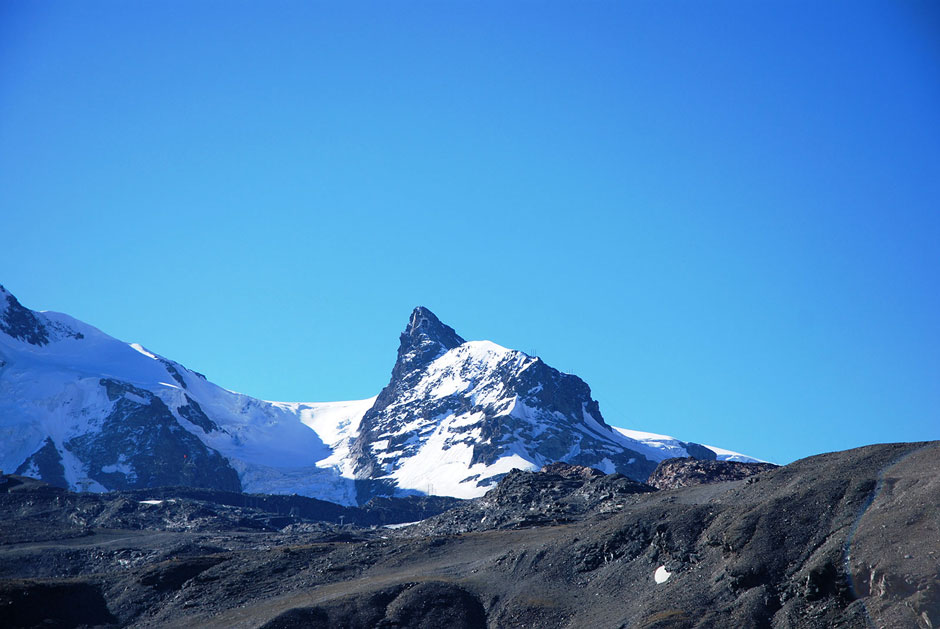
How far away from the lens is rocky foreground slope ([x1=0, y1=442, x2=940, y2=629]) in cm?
6869

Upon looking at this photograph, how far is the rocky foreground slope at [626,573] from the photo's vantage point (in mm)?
68688

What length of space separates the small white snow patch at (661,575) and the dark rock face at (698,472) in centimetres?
6918

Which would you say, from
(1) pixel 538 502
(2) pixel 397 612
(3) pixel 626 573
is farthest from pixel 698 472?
(2) pixel 397 612

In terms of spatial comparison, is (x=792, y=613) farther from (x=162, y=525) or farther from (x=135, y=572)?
(x=162, y=525)

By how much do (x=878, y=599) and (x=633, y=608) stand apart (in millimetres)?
21194

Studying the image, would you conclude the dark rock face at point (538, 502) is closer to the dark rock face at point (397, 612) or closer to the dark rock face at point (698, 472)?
the dark rock face at point (698, 472)

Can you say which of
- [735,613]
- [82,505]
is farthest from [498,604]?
[82,505]

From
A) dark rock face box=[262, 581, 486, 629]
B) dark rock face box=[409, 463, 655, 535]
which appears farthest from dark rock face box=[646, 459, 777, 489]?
dark rock face box=[262, 581, 486, 629]

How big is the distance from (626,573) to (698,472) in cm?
8122

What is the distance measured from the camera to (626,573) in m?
89.4

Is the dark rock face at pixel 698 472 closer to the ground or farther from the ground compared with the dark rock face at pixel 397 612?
farther from the ground

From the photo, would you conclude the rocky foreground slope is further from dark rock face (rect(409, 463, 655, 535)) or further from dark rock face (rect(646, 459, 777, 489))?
dark rock face (rect(646, 459, 777, 489))

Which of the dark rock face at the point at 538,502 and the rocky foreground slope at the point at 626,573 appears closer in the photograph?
the rocky foreground slope at the point at 626,573

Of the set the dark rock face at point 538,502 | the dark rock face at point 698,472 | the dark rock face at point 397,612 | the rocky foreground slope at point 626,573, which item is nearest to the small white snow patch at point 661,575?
the rocky foreground slope at point 626,573
